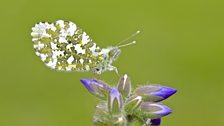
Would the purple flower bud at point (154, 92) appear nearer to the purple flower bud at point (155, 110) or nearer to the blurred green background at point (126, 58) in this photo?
the purple flower bud at point (155, 110)

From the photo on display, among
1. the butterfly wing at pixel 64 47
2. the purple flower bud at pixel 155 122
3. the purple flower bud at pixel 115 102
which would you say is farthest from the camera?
the butterfly wing at pixel 64 47

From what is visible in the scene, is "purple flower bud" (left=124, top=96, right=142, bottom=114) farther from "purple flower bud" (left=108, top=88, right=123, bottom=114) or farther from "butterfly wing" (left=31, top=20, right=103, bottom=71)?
"butterfly wing" (left=31, top=20, right=103, bottom=71)

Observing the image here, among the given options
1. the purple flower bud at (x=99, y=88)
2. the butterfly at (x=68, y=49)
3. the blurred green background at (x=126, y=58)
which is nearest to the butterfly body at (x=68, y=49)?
the butterfly at (x=68, y=49)

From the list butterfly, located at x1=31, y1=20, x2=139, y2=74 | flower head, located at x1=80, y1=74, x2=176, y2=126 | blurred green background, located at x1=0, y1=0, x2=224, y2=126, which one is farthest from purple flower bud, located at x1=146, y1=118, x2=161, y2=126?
blurred green background, located at x1=0, y1=0, x2=224, y2=126

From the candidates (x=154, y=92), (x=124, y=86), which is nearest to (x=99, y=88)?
(x=124, y=86)

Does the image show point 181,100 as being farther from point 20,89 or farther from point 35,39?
point 35,39

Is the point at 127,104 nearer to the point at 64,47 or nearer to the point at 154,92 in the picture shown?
the point at 154,92

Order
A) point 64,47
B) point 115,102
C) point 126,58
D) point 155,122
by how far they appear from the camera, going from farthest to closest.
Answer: point 126,58
point 64,47
point 155,122
point 115,102
